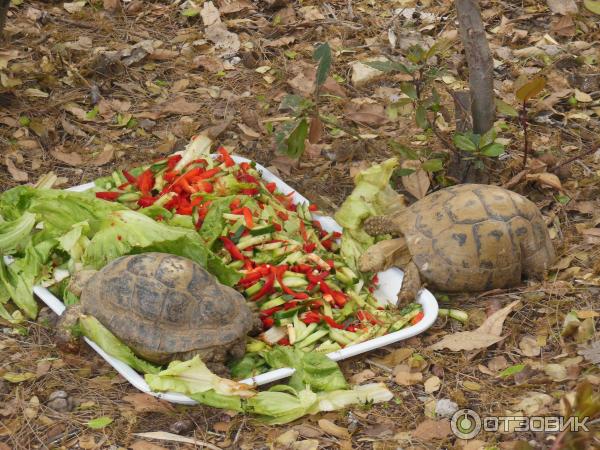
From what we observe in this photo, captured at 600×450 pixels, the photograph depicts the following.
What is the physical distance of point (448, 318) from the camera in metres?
4.56

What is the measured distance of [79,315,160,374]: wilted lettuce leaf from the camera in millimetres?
4027

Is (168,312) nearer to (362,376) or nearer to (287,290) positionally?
(287,290)

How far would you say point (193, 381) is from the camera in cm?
386

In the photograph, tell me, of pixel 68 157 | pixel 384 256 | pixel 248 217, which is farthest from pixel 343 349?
pixel 68 157

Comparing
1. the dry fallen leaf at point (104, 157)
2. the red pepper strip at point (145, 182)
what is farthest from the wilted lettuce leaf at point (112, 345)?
the dry fallen leaf at point (104, 157)

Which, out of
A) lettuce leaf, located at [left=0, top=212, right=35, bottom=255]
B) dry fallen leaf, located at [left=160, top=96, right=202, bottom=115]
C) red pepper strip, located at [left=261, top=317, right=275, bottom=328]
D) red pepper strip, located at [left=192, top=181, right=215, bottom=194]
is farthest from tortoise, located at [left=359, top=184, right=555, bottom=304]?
dry fallen leaf, located at [left=160, top=96, right=202, bottom=115]

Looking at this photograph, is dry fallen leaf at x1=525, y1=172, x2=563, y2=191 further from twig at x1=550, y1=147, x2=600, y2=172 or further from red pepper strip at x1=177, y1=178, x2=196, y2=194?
red pepper strip at x1=177, y1=178, x2=196, y2=194

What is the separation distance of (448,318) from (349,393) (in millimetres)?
851

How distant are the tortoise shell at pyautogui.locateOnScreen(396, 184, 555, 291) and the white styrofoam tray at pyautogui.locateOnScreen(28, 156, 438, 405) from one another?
182mm

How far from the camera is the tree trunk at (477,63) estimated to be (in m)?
5.12

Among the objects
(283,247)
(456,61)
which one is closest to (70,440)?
(283,247)

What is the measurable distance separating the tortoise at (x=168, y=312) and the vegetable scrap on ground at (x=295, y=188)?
0.10 metres

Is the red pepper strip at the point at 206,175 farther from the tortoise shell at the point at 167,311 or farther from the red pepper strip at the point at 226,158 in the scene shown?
the tortoise shell at the point at 167,311

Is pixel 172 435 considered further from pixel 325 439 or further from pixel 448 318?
pixel 448 318
